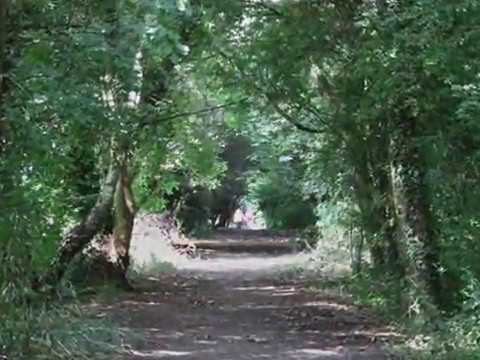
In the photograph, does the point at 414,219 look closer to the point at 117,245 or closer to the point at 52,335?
the point at 52,335

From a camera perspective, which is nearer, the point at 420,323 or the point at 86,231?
the point at 420,323

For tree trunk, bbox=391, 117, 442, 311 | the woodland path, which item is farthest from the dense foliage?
the woodland path

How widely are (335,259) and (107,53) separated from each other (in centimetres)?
1143

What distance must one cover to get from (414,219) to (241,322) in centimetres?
295

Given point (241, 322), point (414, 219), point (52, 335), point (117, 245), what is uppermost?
point (414, 219)

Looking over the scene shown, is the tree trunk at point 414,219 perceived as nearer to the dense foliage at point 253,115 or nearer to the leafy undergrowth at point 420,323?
the dense foliage at point 253,115

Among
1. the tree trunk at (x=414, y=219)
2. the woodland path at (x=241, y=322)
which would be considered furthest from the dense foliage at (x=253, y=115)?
the woodland path at (x=241, y=322)

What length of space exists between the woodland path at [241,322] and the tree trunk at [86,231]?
90 cm

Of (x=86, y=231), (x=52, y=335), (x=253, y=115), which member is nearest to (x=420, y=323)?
(x=52, y=335)

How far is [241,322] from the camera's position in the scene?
37.7 ft

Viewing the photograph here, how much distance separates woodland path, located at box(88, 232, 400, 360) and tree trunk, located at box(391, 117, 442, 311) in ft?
2.43

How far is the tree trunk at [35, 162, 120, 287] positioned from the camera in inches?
456

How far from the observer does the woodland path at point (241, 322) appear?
356 inches

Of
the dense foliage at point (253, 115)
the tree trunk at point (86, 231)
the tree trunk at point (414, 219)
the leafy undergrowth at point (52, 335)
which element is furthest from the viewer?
the tree trunk at point (86, 231)
